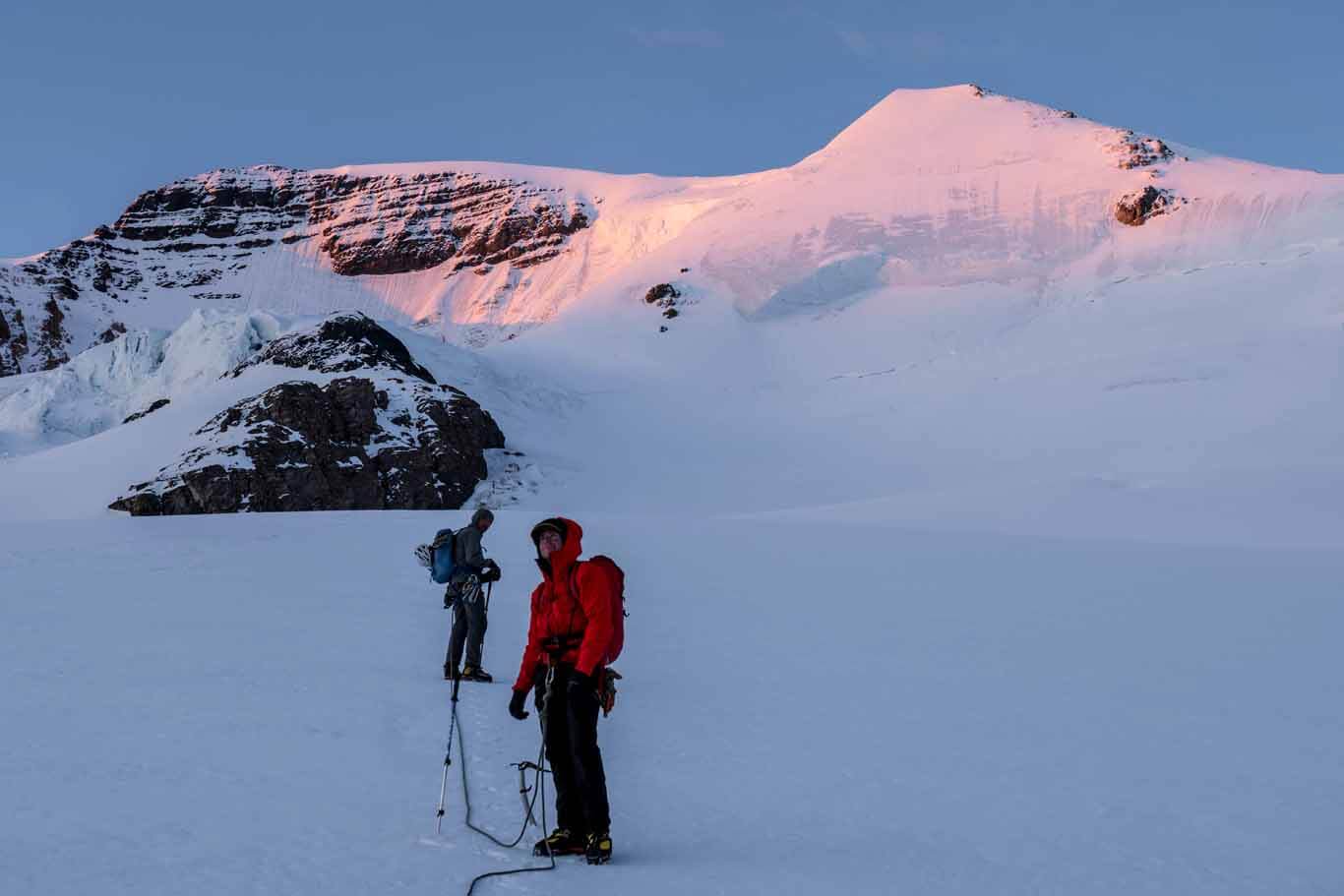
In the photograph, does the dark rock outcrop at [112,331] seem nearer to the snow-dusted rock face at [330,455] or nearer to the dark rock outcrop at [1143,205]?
the snow-dusted rock face at [330,455]

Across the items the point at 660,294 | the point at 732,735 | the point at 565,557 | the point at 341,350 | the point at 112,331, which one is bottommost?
the point at 732,735

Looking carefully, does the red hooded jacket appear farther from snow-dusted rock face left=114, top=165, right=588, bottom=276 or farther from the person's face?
snow-dusted rock face left=114, top=165, right=588, bottom=276

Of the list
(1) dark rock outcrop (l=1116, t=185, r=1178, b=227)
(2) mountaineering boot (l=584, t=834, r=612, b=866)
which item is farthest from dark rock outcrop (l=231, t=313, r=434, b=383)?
(1) dark rock outcrop (l=1116, t=185, r=1178, b=227)

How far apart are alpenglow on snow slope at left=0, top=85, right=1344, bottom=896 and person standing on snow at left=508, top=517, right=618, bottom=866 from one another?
0.93 feet

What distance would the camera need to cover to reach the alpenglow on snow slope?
5352 millimetres

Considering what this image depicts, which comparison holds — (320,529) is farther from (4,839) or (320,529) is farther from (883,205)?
(883,205)

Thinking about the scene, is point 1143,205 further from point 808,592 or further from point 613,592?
point 613,592

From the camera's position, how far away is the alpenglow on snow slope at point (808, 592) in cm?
535

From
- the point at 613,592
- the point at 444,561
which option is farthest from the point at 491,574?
the point at 613,592

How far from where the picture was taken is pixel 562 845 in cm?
507

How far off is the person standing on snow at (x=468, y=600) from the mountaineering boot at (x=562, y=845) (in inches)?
155

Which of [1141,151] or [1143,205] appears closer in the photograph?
[1143,205]

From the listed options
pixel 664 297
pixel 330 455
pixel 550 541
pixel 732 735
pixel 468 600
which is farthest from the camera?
pixel 664 297

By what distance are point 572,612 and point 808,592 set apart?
8.78m
